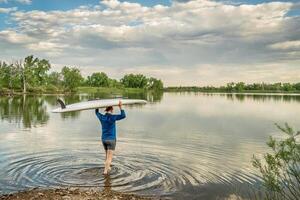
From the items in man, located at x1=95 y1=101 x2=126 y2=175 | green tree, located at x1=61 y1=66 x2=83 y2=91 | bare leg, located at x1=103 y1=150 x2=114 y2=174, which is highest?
green tree, located at x1=61 y1=66 x2=83 y2=91

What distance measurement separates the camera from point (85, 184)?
12266mm

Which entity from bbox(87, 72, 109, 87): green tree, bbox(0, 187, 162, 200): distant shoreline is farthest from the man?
bbox(87, 72, 109, 87): green tree

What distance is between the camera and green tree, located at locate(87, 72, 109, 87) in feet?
611

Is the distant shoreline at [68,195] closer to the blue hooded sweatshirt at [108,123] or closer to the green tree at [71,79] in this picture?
the blue hooded sweatshirt at [108,123]

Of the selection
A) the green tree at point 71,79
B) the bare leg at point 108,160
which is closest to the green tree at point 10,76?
the green tree at point 71,79

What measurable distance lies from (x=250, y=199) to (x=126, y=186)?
3.94m

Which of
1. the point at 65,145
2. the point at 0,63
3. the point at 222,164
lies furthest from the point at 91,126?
the point at 0,63

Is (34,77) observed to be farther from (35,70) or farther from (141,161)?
(141,161)

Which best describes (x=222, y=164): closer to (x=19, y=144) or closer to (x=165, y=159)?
(x=165, y=159)

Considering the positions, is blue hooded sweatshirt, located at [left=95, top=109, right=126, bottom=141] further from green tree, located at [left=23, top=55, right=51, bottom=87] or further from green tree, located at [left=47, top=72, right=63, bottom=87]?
green tree, located at [left=47, top=72, right=63, bottom=87]

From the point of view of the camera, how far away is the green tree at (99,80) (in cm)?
18638

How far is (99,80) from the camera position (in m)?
187

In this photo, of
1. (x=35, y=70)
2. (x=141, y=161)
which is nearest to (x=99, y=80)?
(x=35, y=70)

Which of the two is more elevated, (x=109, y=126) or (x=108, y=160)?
(x=109, y=126)
